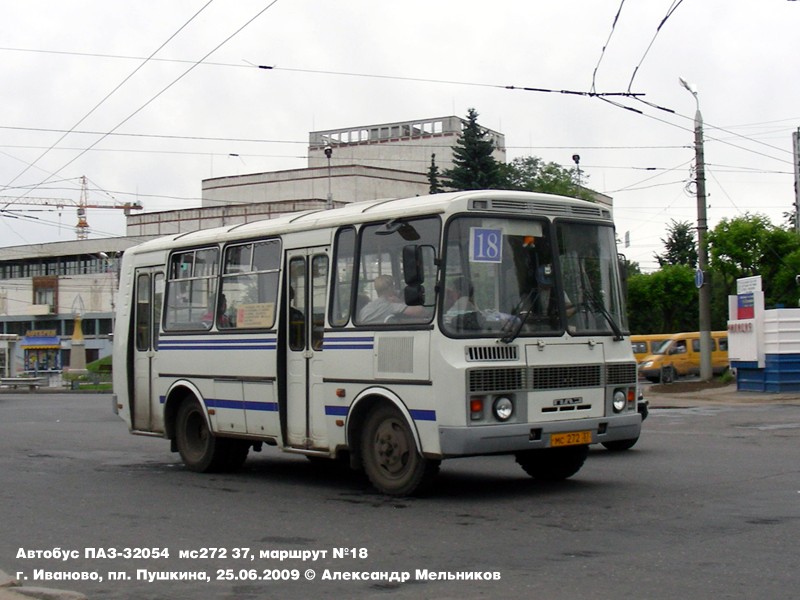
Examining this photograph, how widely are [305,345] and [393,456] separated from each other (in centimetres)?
183

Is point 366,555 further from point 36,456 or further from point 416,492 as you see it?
point 36,456

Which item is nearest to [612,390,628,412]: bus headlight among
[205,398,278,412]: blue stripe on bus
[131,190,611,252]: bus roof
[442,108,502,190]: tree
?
[131,190,611,252]: bus roof

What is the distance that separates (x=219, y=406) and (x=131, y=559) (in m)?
5.30

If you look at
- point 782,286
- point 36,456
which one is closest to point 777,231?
point 782,286

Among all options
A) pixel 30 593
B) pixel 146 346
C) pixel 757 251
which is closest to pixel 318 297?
pixel 146 346

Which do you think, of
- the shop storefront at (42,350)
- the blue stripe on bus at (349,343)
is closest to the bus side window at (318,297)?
the blue stripe on bus at (349,343)

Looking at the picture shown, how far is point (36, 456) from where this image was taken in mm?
16859

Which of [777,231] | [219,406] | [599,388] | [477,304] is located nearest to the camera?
[477,304]

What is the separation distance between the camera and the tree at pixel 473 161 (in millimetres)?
59188

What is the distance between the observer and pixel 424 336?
10.6 meters

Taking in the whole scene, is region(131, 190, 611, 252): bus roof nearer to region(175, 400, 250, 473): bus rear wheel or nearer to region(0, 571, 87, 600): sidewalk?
region(175, 400, 250, 473): bus rear wheel

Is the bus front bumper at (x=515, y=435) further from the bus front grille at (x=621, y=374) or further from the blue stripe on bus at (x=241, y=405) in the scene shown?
the blue stripe on bus at (x=241, y=405)

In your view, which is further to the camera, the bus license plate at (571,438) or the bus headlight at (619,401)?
the bus headlight at (619,401)

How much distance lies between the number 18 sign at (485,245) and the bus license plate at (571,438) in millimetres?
1759
